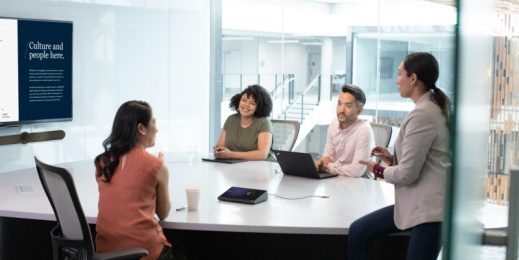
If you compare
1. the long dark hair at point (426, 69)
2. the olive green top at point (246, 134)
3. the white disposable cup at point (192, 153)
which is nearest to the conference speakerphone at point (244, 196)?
the long dark hair at point (426, 69)

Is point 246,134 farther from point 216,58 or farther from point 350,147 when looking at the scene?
point 216,58

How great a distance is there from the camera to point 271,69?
760cm

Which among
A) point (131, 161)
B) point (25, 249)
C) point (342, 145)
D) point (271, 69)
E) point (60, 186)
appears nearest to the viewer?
point (60, 186)

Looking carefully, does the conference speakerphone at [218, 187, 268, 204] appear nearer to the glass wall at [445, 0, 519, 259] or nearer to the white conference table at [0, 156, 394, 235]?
the white conference table at [0, 156, 394, 235]

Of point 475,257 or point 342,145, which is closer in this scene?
point 475,257

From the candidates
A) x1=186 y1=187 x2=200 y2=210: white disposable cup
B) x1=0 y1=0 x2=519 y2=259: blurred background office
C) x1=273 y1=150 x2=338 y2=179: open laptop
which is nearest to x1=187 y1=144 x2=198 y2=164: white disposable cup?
x1=0 y1=0 x2=519 y2=259: blurred background office

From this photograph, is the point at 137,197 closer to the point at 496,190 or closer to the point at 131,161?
the point at 131,161

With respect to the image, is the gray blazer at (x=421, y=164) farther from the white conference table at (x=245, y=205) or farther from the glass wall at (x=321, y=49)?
the glass wall at (x=321, y=49)

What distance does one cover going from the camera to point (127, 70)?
6516 mm

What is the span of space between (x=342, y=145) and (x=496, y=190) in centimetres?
351

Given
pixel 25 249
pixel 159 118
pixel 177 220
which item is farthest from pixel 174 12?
pixel 177 220

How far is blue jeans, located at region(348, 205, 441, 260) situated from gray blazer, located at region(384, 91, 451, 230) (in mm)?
47

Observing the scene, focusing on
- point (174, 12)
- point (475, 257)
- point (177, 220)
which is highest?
point (174, 12)

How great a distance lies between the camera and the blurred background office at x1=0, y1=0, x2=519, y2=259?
5.90 meters
